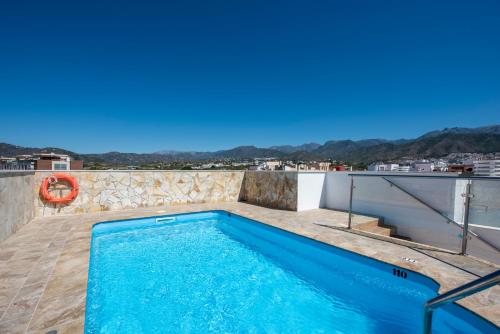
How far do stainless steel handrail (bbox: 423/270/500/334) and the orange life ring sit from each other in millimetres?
7741

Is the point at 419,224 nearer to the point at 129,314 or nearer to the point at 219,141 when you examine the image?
the point at 129,314

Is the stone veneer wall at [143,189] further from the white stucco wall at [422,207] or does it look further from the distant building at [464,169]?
the distant building at [464,169]

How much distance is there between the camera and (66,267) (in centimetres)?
312

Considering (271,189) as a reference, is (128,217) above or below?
below

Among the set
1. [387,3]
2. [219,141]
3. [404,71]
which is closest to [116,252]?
[387,3]

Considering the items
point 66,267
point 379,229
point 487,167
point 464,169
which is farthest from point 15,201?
point 464,169

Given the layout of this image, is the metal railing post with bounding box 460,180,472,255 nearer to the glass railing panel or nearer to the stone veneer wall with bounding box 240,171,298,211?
the glass railing panel

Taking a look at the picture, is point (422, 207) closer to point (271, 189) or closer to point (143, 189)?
point (271, 189)

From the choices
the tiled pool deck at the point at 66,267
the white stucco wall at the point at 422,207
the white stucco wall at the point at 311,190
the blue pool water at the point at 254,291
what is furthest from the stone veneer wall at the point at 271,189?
the blue pool water at the point at 254,291

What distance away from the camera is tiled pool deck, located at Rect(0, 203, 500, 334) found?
6.81 feet

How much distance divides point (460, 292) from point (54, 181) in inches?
316

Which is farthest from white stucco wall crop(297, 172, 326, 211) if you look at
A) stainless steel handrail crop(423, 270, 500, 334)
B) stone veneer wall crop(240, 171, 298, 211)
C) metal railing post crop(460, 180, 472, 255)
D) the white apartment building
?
stainless steel handrail crop(423, 270, 500, 334)

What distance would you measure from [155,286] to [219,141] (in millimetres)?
27203

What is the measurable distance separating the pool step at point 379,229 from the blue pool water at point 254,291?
1.70m
